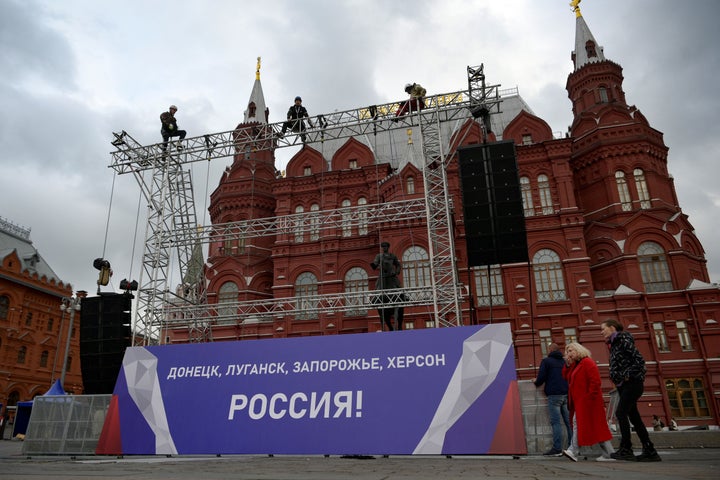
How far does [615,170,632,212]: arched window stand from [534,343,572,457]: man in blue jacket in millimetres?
21660

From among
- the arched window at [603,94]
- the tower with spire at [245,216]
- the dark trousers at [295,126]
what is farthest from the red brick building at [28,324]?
the arched window at [603,94]

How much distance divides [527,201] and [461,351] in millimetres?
19707

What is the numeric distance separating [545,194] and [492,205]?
559 inches

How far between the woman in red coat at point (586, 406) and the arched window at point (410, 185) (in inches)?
792

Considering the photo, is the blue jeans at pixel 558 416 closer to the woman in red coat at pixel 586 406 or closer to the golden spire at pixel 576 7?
the woman in red coat at pixel 586 406

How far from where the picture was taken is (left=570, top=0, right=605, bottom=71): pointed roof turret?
3083cm

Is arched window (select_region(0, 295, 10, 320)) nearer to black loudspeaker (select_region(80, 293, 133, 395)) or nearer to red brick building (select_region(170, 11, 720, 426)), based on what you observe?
red brick building (select_region(170, 11, 720, 426))

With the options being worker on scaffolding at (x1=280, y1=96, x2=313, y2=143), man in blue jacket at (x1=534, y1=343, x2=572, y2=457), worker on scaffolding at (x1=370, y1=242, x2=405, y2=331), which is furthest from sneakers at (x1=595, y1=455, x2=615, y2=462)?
worker on scaffolding at (x1=280, y1=96, x2=313, y2=143)

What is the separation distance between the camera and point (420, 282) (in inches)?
951

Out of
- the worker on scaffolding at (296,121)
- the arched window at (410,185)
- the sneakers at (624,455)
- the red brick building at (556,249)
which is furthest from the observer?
the arched window at (410,185)

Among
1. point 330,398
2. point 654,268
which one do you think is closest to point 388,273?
point 330,398

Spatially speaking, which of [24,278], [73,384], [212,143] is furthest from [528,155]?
[73,384]

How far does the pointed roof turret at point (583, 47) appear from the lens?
30828 mm

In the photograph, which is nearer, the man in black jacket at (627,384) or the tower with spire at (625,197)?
the man in black jacket at (627,384)
